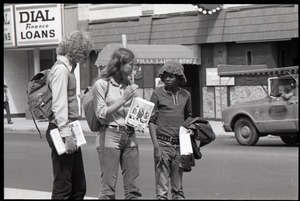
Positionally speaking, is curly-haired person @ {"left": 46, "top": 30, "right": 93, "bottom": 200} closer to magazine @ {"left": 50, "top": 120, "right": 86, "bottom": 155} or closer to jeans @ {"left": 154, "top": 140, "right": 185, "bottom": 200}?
magazine @ {"left": 50, "top": 120, "right": 86, "bottom": 155}

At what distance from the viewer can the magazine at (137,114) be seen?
5.54 meters

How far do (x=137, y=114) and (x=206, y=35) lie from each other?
16419 millimetres

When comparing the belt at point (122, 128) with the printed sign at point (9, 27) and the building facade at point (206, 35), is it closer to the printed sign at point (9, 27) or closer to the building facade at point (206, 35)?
the building facade at point (206, 35)

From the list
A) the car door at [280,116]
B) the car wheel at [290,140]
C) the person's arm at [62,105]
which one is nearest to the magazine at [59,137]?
the person's arm at [62,105]

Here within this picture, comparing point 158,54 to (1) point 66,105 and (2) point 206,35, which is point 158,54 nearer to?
(2) point 206,35

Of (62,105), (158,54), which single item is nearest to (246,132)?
(158,54)

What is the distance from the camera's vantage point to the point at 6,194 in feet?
24.3

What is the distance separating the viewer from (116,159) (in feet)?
18.2

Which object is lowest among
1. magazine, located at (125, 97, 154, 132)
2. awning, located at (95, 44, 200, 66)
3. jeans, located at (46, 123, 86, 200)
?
jeans, located at (46, 123, 86, 200)

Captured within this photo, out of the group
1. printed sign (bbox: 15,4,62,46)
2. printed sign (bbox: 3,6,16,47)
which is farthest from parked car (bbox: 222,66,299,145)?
printed sign (bbox: 3,6,16,47)

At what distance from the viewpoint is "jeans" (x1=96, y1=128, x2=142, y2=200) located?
18.2 feet

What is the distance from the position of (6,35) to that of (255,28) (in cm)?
1152

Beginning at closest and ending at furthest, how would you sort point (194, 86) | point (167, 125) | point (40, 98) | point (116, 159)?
point (116, 159), point (40, 98), point (167, 125), point (194, 86)

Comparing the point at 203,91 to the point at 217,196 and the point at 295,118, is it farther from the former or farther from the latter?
the point at 217,196
